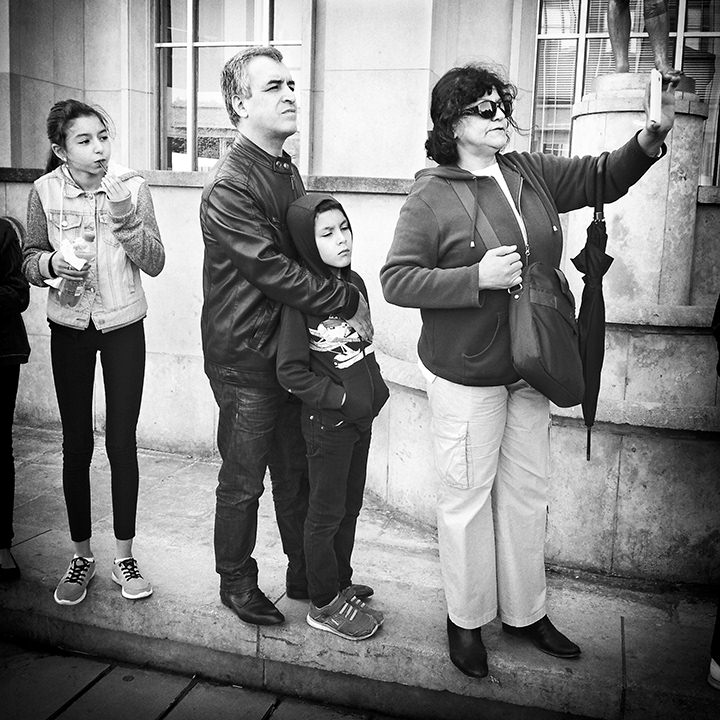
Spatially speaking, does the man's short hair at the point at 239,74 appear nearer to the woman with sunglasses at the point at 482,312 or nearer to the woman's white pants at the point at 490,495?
the woman with sunglasses at the point at 482,312

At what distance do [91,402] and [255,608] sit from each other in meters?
1.11

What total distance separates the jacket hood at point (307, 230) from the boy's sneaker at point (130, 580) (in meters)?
1.59

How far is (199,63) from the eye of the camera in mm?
7848

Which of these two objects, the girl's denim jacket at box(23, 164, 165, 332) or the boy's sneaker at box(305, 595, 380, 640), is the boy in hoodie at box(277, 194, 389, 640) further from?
the girl's denim jacket at box(23, 164, 165, 332)

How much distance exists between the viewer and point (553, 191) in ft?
10.5

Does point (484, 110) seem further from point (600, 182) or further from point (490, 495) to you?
point (490, 495)

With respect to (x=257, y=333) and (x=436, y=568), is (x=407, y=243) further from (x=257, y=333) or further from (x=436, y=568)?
(x=436, y=568)

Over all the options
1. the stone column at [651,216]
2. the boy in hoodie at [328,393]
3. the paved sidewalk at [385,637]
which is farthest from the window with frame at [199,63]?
the boy in hoodie at [328,393]

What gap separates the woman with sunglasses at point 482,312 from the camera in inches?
116

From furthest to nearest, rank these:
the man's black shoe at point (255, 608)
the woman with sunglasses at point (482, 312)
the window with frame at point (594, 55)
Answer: the window with frame at point (594, 55)
the man's black shoe at point (255, 608)
the woman with sunglasses at point (482, 312)

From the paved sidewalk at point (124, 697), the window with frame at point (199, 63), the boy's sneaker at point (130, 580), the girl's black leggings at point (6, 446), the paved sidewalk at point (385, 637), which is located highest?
the window with frame at point (199, 63)

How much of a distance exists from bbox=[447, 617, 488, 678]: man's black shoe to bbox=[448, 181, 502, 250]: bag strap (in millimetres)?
1396

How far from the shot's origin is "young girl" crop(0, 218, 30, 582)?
12.4 feet

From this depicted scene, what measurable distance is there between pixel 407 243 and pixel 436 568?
1812 mm
